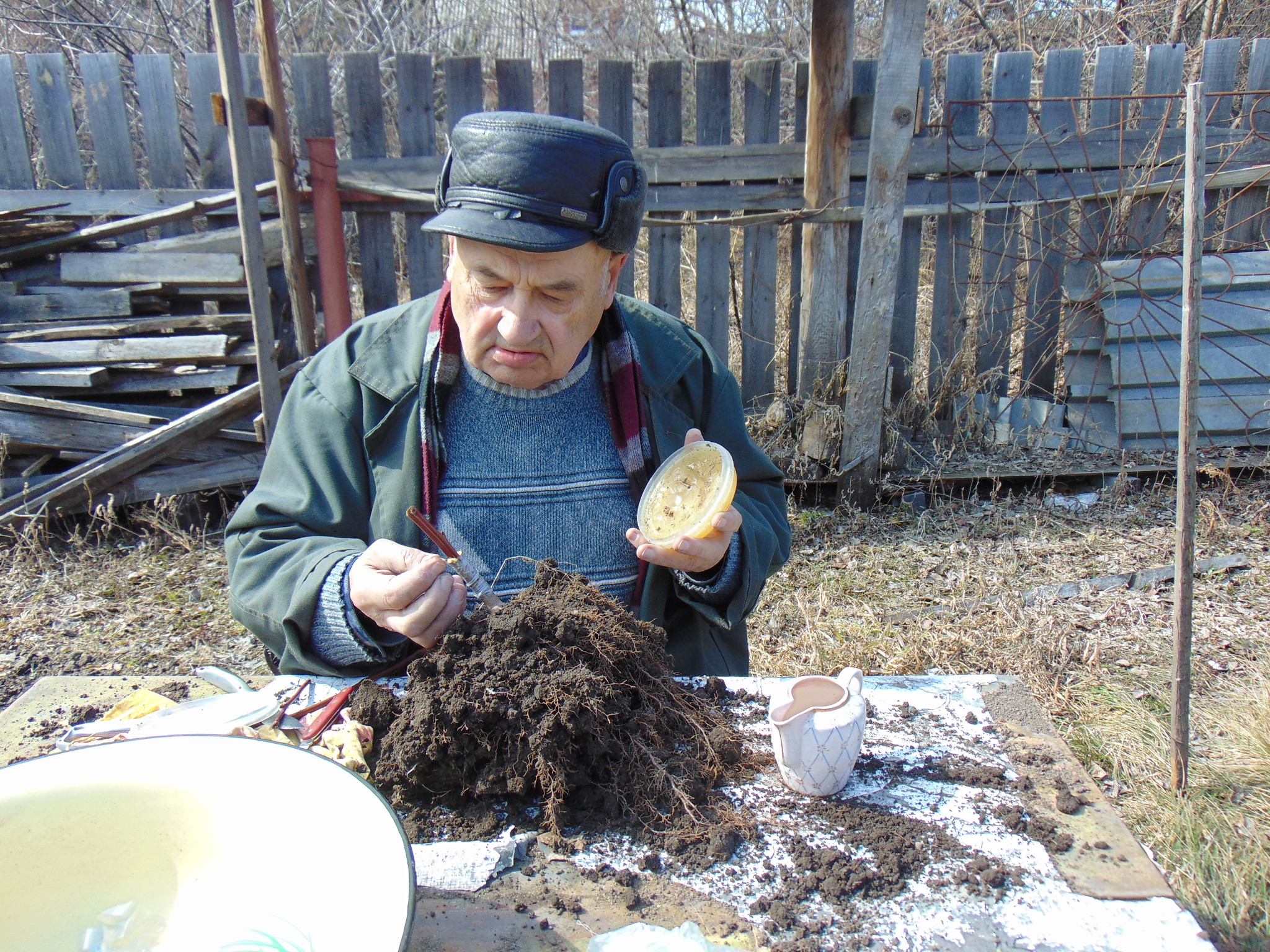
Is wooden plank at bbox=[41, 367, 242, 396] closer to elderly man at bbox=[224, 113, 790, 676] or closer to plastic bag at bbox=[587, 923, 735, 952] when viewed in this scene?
elderly man at bbox=[224, 113, 790, 676]

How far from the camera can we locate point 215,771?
1175mm

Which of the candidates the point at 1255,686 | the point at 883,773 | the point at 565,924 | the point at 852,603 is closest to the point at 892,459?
the point at 852,603

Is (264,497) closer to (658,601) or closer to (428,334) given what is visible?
(428,334)

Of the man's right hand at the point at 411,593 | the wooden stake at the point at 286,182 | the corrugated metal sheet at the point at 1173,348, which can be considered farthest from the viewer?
the corrugated metal sheet at the point at 1173,348

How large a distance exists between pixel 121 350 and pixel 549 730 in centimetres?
433

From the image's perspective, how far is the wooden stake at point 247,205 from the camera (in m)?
3.64

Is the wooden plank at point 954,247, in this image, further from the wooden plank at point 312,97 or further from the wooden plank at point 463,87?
the wooden plank at point 312,97

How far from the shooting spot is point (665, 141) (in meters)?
4.78

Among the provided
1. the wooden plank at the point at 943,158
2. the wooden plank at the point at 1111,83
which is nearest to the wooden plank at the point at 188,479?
the wooden plank at the point at 943,158

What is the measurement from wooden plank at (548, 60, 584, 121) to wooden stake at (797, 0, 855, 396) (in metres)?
1.23

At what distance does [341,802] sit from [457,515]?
0.91 m

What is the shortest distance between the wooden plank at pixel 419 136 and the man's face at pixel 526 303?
2765 mm

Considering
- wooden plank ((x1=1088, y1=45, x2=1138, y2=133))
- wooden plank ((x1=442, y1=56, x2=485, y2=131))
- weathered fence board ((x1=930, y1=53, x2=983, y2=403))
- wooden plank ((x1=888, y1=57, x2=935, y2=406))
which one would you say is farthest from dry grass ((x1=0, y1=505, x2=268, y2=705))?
wooden plank ((x1=1088, y1=45, x2=1138, y2=133))

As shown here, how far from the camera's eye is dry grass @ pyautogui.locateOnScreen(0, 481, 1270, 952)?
2479 mm
